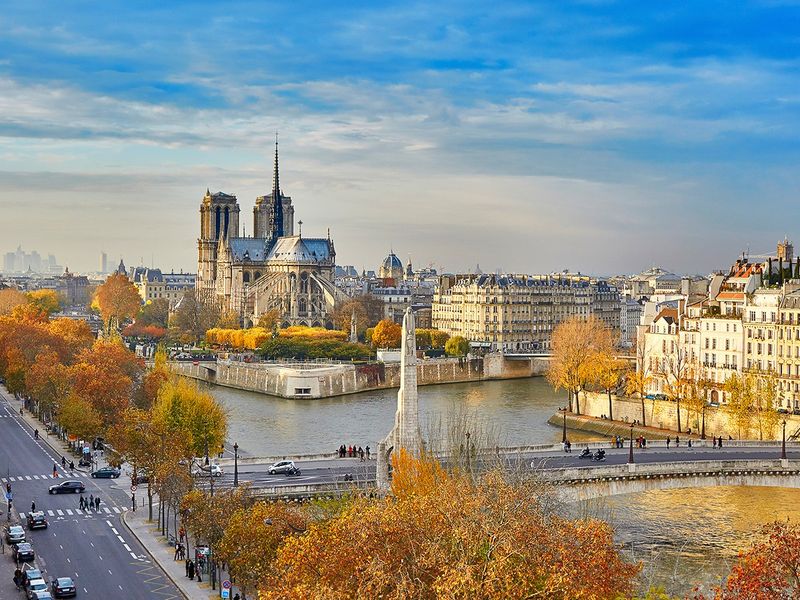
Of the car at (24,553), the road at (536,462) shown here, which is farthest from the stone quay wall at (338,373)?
the car at (24,553)

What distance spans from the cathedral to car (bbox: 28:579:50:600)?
106 meters

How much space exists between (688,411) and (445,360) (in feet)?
133

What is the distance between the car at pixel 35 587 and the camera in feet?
108

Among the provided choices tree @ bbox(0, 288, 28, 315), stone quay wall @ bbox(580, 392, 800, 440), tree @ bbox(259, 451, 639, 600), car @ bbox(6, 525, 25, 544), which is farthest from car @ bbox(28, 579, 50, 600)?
tree @ bbox(0, 288, 28, 315)

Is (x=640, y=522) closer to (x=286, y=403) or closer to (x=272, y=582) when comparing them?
(x=272, y=582)

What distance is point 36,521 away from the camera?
135ft

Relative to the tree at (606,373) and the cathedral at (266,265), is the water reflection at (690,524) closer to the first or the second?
the tree at (606,373)

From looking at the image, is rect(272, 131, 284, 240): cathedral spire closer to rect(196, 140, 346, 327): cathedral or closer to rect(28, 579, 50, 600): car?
rect(196, 140, 346, 327): cathedral

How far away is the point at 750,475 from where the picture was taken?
46250 millimetres

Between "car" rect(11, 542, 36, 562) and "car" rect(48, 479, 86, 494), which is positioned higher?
"car" rect(48, 479, 86, 494)

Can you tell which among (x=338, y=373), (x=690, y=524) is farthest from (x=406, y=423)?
(x=338, y=373)

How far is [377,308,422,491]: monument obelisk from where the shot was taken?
1547 inches

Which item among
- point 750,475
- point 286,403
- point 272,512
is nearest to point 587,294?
point 286,403

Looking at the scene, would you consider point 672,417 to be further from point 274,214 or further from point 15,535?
point 274,214
